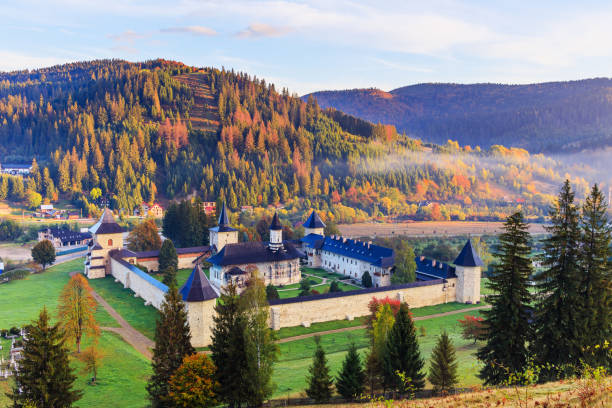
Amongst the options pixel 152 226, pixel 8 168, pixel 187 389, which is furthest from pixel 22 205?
pixel 187 389

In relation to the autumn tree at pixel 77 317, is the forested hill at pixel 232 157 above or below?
above

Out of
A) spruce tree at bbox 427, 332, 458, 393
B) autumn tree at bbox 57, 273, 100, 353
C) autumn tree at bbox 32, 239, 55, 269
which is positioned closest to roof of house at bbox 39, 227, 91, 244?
autumn tree at bbox 32, 239, 55, 269

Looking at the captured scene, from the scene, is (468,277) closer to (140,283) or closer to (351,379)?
(351,379)

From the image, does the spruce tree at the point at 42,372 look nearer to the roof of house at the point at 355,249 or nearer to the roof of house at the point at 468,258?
the roof of house at the point at 355,249

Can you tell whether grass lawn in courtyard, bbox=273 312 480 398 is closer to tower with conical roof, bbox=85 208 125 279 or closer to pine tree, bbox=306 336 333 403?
pine tree, bbox=306 336 333 403

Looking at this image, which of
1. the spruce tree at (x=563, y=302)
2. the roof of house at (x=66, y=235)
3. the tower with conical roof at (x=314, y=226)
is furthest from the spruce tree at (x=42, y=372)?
the roof of house at (x=66, y=235)

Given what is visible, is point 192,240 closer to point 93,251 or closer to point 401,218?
point 93,251
